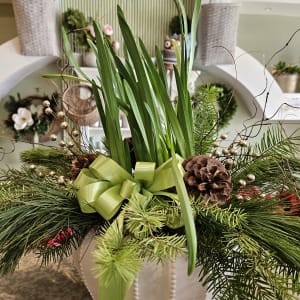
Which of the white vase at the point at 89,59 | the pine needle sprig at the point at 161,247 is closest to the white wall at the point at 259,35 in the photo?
the white vase at the point at 89,59

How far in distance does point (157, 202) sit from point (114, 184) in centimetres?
5

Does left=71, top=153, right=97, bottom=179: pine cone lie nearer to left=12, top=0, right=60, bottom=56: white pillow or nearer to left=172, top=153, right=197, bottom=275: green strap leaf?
left=172, top=153, right=197, bottom=275: green strap leaf

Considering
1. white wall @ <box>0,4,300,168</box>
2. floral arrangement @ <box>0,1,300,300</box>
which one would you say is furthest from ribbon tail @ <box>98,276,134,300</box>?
white wall @ <box>0,4,300,168</box>

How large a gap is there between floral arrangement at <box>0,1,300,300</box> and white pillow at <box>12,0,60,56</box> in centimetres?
154

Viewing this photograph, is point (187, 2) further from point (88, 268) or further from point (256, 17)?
point (88, 268)

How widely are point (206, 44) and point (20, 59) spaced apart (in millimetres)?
1046

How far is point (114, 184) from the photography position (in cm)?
37

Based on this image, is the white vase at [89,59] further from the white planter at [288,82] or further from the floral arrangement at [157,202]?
the floral arrangement at [157,202]

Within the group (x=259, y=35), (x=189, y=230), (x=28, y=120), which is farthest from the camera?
(x=259, y=35)

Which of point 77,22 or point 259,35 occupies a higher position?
point 77,22

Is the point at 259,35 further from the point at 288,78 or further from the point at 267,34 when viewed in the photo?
the point at 288,78

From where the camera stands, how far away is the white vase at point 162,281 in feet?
1.10

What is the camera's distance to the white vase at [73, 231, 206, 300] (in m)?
0.33

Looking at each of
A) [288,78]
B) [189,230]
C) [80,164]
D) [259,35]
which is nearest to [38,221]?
[80,164]
